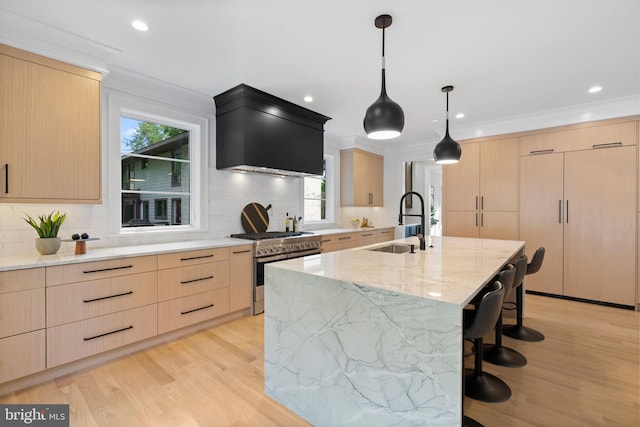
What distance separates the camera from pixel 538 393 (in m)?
2.00

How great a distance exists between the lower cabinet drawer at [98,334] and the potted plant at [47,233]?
62cm

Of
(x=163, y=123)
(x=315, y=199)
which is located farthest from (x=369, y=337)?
(x=315, y=199)

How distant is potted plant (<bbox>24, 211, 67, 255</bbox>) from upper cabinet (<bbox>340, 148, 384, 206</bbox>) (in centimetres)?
408

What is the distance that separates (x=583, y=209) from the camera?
3.93 m

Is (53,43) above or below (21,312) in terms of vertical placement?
above

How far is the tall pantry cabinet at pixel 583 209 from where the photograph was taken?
12.1ft

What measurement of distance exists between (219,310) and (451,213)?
3912mm

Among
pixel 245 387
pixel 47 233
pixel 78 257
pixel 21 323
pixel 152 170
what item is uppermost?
pixel 152 170

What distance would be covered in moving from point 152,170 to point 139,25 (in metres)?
1.53

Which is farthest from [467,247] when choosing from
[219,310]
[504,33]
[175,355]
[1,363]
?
[1,363]

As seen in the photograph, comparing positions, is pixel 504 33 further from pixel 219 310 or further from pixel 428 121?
pixel 219 310

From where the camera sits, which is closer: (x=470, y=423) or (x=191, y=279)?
(x=470, y=423)

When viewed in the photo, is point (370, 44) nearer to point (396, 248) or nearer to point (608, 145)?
point (396, 248)

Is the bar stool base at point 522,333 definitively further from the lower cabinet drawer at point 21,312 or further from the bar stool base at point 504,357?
the lower cabinet drawer at point 21,312
